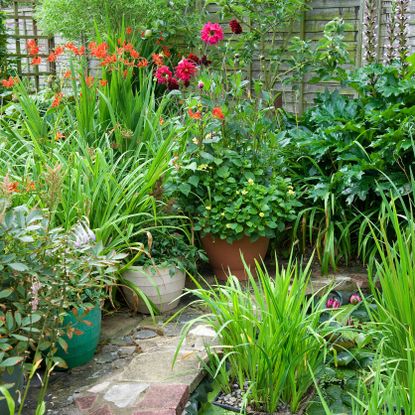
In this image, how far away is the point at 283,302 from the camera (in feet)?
8.69

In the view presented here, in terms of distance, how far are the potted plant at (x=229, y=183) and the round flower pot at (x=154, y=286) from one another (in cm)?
40

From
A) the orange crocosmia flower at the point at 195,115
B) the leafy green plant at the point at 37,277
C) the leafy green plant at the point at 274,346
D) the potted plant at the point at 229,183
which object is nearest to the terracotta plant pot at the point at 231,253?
the potted plant at the point at 229,183

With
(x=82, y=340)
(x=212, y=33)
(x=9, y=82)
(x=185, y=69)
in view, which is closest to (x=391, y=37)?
(x=212, y=33)

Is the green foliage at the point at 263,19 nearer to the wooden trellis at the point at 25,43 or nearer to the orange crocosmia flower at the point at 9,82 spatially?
the orange crocosmia flower at the point at 9,82

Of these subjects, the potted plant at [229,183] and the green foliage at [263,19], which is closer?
the potted plant at [229,183]

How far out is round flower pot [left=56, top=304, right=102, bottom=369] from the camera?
2895 mm

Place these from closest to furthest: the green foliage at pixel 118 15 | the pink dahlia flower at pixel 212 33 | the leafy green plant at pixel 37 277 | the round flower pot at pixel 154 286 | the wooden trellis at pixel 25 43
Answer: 1. the leafy green plant at pixel 37 277
2. the round flower pot at pixel 154 286
3. the pink dahlia flower at pixel 212 33
4. the green foliage at pixel 118 15
5. the wooden trellis at pixel 25 43

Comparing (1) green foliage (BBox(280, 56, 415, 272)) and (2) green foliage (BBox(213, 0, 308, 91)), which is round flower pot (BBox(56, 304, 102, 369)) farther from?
(2) green foliage (BBox(213, 0, 308, 91))

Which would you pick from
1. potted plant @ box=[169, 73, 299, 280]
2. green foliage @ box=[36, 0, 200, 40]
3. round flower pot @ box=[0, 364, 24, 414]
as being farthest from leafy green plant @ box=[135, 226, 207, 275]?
green foliage @ box=[36, 0, 200, 40]

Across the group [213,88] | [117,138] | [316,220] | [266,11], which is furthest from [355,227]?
[266,11]

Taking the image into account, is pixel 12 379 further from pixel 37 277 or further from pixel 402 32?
pixel 402 32

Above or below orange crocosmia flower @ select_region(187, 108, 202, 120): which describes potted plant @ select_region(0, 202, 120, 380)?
below

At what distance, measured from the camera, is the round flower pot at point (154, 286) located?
3455mm

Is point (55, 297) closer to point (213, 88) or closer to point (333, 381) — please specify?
point (333, 381)
